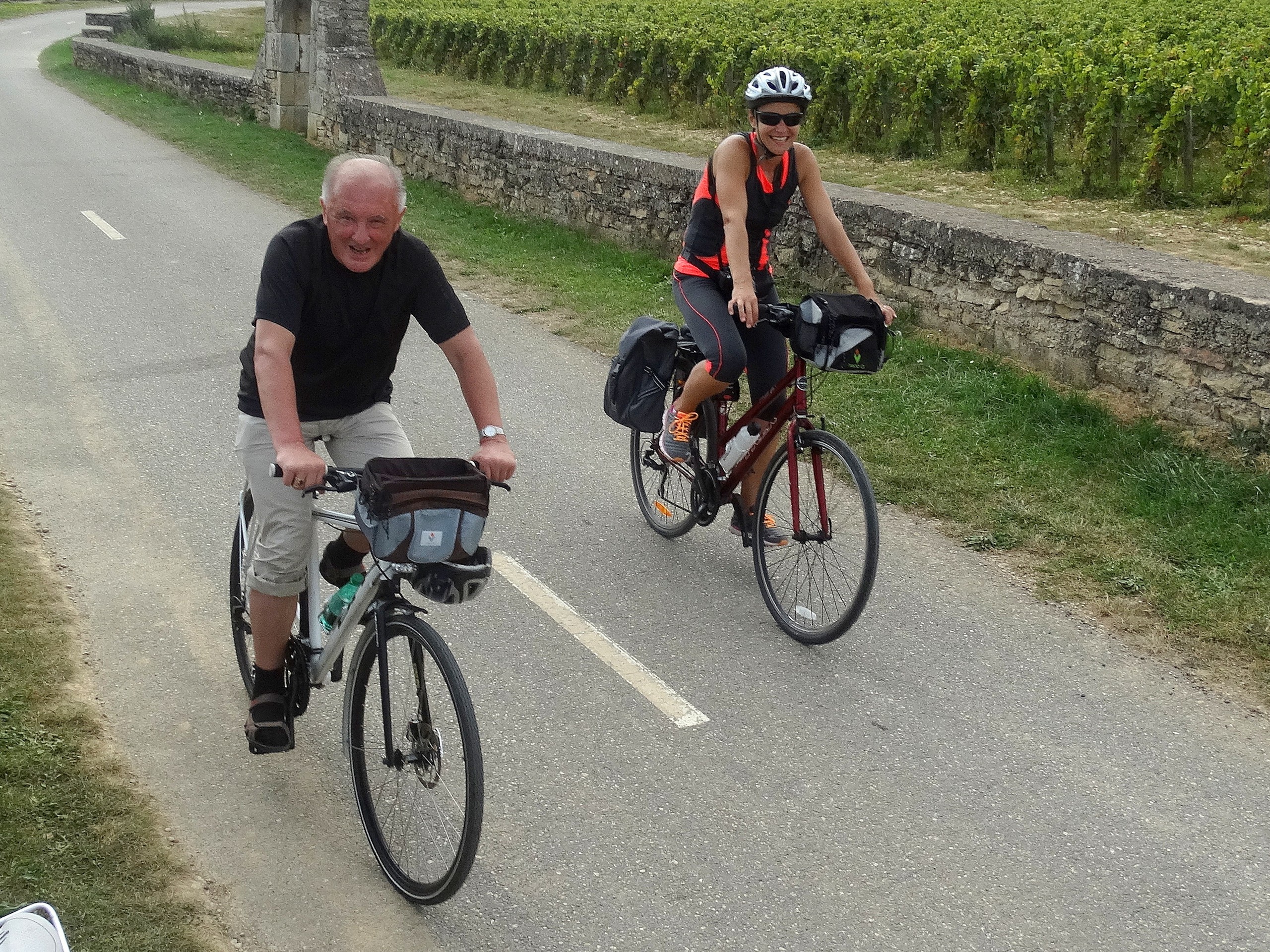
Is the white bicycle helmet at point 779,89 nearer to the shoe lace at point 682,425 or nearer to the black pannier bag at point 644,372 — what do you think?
the black pannier bag at point 644,372

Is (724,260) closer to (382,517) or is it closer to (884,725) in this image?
(884,725)

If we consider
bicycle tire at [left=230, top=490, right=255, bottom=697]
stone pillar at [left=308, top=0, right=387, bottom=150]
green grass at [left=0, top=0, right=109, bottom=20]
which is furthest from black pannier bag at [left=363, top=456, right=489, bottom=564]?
green grass at [left=0, top=0, right=109, bottom=20]

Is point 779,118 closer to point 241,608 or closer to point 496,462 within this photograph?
point 496,462

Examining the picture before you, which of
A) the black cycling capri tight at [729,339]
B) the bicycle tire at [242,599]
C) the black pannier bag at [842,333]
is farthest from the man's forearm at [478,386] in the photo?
the black cycling capri tight at [729,339]

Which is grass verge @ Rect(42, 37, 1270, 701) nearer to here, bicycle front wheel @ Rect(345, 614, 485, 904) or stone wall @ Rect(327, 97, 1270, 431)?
stone wall @ Rect(327, 97, 1270, 431)

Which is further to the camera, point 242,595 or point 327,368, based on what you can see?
point 242,595

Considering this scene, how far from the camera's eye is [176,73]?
81.2ft

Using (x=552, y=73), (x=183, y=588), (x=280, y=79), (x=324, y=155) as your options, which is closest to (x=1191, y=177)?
(x=183, y=588)

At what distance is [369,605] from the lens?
3594 millimetres

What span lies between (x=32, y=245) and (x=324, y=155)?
6.60 metres

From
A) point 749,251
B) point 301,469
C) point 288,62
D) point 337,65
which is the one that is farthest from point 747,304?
point 288,62

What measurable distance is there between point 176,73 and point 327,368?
23573mm

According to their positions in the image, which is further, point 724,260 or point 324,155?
point 324,155

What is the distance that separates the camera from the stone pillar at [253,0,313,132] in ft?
66.0
